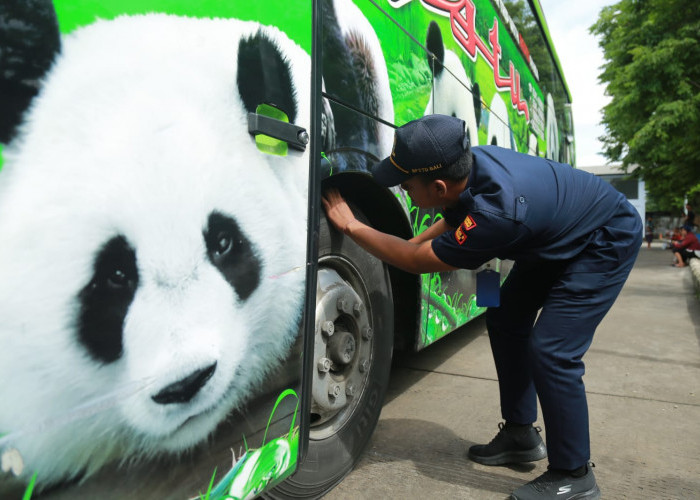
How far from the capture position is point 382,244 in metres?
1.88

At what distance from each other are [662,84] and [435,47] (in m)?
15.6

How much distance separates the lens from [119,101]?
1001mm

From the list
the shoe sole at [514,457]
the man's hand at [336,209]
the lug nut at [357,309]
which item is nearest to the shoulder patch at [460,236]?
the man's hand at [336,209]

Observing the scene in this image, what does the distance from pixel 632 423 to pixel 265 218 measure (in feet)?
8.24

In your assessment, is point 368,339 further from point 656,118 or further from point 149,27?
point 656,118

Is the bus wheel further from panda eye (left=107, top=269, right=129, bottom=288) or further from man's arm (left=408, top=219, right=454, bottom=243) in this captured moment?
panda eye (left=107, top=269, right=129, bottom=288)

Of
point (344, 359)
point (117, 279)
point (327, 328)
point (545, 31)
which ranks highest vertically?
point (545, 31)

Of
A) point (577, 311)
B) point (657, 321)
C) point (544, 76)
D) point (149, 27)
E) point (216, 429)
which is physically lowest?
point (657, 321)

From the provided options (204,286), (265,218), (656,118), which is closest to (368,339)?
(265,218)

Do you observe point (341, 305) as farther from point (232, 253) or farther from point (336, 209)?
point (232, 253)

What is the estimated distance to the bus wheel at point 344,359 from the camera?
1866 mm

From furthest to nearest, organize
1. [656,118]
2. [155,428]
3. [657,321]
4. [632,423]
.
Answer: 1. [656,118]
2. [657,321]
3. [632,423]
4. [155,428]

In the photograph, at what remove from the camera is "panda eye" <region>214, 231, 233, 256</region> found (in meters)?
1.23

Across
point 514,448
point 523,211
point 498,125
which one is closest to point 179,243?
point 523,211
